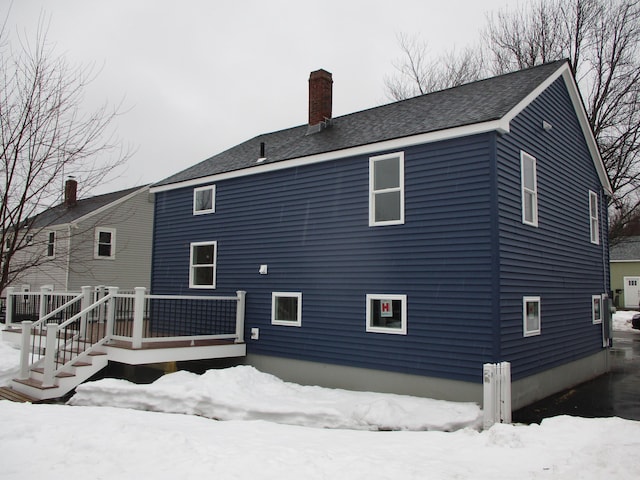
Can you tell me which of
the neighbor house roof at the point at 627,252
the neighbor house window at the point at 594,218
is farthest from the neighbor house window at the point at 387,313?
the neighbor house roof at the point at 627,252

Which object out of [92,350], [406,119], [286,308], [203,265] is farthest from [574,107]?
[92,350]

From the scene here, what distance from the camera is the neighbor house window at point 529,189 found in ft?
32.1

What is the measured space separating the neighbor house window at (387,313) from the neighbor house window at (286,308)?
1865mm

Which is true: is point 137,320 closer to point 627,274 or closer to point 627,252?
point 627,274

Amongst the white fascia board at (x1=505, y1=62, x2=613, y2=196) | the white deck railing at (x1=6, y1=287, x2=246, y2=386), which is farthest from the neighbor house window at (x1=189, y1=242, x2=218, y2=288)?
the white fascia board at (x1=505, y1=62, x2=613, y2=196)

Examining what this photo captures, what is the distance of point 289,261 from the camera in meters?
11.5

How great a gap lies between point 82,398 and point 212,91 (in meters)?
55.0

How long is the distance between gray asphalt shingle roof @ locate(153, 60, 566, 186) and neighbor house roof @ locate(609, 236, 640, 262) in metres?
34.4

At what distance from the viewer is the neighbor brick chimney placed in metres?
14.0

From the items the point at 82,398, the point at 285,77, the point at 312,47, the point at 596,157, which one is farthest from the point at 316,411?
the point at 285,77

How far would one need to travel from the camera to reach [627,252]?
41.0 m

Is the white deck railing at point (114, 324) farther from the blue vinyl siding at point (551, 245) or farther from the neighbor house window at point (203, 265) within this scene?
the blue vinyl siding at point (551, 245)

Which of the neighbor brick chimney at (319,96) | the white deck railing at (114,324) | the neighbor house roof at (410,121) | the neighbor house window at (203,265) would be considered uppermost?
the neighbor brick chimney at (319,96)

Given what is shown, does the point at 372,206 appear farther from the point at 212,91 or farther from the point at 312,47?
the point at 312,47
